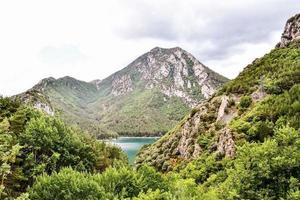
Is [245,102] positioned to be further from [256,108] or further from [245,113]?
[256,108]

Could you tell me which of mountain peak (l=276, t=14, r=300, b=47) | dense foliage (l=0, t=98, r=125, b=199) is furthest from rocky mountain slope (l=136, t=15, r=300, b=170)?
dense foliage (l=0, t=98, r=125, b=199)

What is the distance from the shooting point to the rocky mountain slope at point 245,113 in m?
61.0

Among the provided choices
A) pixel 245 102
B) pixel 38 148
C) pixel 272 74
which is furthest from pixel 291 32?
pixel 38 148

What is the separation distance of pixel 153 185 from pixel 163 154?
3609 cm

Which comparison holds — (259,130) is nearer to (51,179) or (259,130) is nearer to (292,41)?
(51,179)

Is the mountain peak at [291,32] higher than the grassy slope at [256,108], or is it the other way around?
the mountain peak at [291,32]

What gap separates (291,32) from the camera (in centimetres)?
10200

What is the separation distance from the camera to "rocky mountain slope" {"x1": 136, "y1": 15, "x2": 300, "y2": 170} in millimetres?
60969

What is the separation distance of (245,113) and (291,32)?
40.4 m

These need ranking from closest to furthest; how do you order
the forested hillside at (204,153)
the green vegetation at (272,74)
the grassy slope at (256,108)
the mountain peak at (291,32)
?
the forested hillside at (204,153)
the grassy slope at (256,108)
the green vegetation at (272,74)
the mountain peak at (291,32)

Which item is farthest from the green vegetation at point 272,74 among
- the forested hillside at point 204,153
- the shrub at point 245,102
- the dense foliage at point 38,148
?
the dense foliage at point 38,148

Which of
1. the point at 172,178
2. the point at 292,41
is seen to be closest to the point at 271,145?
the point at 172,178

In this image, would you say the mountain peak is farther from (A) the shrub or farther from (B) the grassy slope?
(A) the shrub

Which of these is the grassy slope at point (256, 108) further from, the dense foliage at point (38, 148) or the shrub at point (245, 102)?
the dense foliage at point (38, 148)
